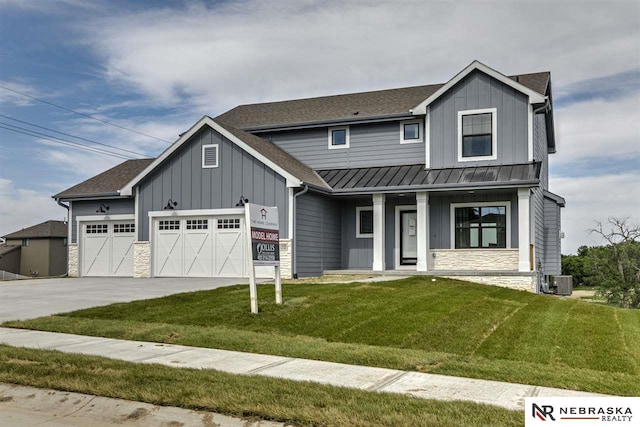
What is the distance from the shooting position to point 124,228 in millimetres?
23938

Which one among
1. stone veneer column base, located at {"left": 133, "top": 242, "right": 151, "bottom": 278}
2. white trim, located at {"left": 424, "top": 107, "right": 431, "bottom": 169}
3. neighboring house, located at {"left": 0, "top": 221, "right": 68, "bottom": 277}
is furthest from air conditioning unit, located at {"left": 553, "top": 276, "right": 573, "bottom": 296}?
neighboring house, located at {"left": 0, "top": 221, "right": 68, "bottom": 277}

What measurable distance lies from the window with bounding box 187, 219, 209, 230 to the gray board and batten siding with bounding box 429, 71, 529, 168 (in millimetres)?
8160

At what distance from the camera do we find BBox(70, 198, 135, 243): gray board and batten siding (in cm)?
2381

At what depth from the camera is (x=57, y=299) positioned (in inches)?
594

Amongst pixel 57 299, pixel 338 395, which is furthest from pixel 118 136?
pixel 338 395

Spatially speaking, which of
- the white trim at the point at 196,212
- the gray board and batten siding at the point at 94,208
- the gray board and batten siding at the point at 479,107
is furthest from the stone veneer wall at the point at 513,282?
the gray board and batten siding at the point at 94,208

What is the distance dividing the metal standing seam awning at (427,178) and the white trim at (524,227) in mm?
496

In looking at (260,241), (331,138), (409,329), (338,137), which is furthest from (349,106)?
(409,329)

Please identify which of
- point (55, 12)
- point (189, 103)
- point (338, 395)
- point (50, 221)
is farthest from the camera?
point (50, 221)

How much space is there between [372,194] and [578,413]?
16.9 meters

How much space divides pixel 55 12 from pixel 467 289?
11.9 m

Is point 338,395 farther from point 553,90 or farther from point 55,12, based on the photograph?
point 553,90

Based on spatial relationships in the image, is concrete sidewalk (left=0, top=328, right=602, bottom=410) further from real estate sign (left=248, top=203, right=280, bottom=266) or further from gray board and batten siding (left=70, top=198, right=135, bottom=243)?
gray board and batten siding (left=70, top=198, right=135, bottom=243)

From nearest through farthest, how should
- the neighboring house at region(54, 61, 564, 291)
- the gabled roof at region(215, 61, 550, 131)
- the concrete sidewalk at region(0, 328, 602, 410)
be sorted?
the concrete sidewalk at region(0, 328, 602, 410)
the neighboring house at region(54, 61, 564, 291)
the gabled roof at region(215, 61, 550, 131)
